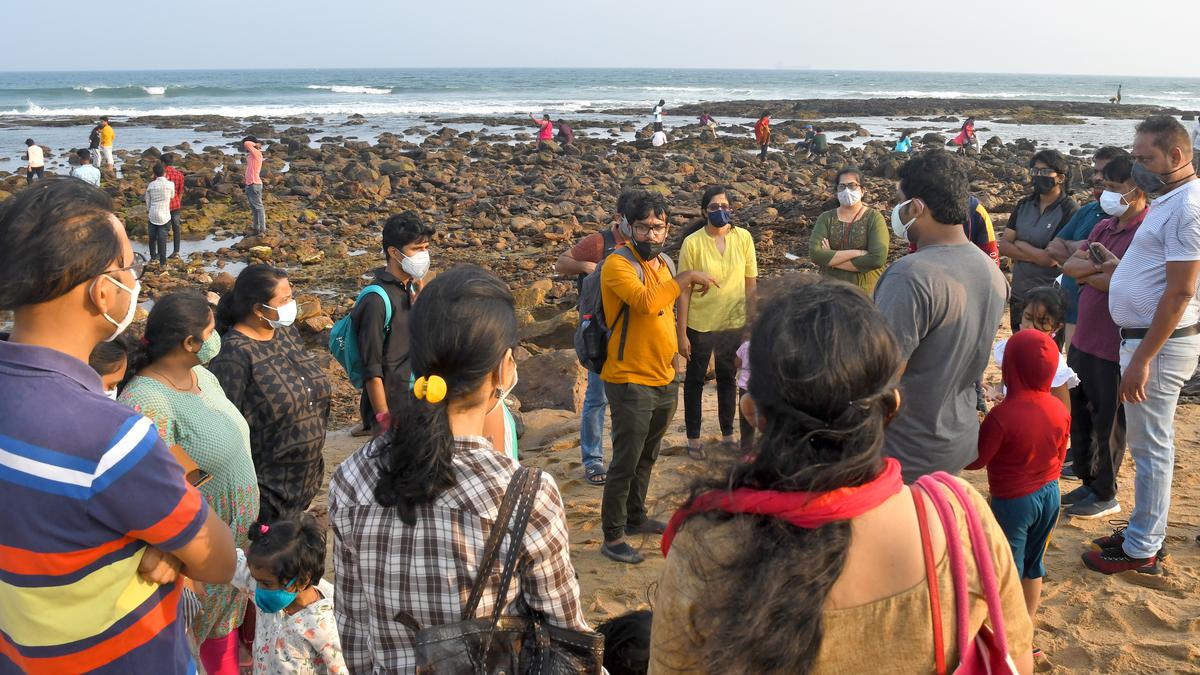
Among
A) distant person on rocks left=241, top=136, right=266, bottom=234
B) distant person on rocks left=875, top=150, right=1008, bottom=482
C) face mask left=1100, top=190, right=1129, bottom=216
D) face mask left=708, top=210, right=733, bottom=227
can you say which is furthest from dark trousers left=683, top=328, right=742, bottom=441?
distant person on rocks left=241, top=136, right=266, bottom=234

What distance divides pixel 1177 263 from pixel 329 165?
24423 millimetres

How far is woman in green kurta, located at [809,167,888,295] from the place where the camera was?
18.6 ft

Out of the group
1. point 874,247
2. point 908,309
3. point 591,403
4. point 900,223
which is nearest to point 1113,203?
point 874,247

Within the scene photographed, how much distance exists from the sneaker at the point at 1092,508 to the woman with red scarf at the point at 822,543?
354 cm

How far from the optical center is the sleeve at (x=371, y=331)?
457 cm

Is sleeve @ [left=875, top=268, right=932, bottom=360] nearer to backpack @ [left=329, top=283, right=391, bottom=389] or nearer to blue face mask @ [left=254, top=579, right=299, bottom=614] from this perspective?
blue face mask @ [left=254, top=579, right=299, bottom=614]

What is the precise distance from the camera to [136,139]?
119 feet

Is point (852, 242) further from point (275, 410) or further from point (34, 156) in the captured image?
point (34, 156)

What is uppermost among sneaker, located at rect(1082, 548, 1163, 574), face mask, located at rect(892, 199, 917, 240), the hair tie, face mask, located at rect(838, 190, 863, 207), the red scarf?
face mask, located at rect(892, 199, 917, 240)

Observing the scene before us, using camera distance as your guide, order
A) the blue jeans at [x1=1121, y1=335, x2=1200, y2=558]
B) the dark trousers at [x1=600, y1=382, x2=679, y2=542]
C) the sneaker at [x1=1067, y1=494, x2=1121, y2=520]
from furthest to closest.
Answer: the sneaker at [x1=1067, y1=494, x2=1121, y2=520]
the dark trousers at [x1=600, y1=382, x2=679, y2=542]
the blue jeans at [x1=1121, y1=335, x2=1200, y2=558]

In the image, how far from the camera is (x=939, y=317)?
9.43ft

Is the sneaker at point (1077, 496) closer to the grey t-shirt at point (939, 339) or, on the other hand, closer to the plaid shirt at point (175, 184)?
the grey t-shirt at point (939, 339)

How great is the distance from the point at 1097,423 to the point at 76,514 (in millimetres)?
4504

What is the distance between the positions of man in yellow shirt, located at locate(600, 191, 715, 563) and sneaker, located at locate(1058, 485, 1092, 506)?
2.26m
